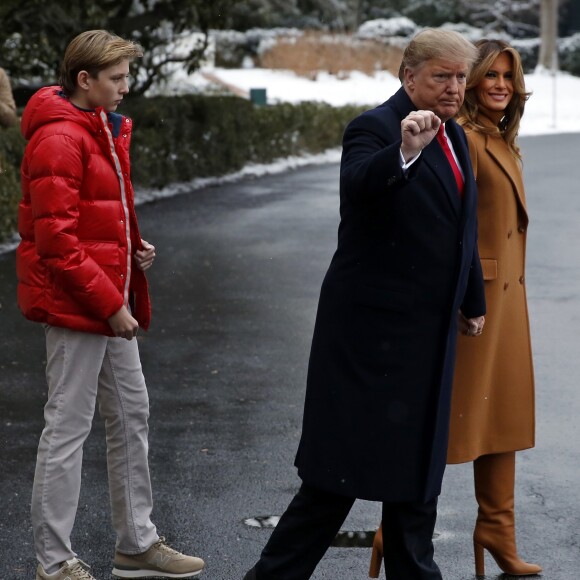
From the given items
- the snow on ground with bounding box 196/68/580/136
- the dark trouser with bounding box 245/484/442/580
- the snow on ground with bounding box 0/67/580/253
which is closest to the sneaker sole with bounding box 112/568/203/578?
the dark trouser with bounding box 245/484/442/580

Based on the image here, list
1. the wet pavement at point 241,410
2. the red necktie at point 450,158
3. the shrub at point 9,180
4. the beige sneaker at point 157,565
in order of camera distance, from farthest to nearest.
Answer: the shrub at point 9,180 → the wet pavement at point 241,410 → the beige sneaker at point 157,565 → the red necktie at point 450,158

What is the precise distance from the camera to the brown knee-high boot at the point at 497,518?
4.54 meters

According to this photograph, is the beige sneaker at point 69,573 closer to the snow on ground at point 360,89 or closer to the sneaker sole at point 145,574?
the sneaker sole at point 145,574

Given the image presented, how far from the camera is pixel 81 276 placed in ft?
13.4

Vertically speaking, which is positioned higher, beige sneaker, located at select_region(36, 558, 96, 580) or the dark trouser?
the dark trouser

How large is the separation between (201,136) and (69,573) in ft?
45.4

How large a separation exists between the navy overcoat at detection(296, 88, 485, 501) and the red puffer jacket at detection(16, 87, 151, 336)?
2.45 feet

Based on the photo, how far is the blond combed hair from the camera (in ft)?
13.4

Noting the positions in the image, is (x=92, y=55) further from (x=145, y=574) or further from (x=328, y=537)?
(x=145, y=574)

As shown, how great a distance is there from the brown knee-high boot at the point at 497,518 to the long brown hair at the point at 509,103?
1.10 meters

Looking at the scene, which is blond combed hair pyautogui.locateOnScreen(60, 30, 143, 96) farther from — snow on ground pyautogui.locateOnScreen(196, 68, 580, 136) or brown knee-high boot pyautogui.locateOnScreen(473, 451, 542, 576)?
snow on ground pyautogui.locateOnScreen(196, 68, 580, 136)

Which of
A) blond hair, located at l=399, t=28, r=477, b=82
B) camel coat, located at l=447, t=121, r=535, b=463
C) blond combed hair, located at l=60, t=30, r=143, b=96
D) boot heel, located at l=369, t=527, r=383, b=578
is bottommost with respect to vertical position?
boot heel, located at l=369, t=527, r=383, b=578

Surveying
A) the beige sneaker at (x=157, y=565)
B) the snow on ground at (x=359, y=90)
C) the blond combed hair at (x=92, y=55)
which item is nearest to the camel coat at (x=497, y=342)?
the beige sneaker at (x=157, y=565)

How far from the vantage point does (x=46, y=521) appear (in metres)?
4.27
